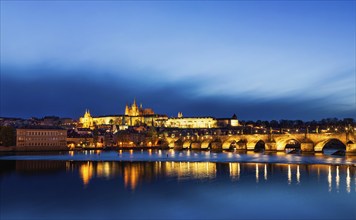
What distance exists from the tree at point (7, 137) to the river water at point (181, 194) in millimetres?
41263

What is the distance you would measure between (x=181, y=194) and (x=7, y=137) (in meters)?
58.8

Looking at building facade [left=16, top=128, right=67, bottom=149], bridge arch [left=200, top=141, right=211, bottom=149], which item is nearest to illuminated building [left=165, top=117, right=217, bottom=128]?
bridge arch [left=200, top=141, right=211, bottom=149]

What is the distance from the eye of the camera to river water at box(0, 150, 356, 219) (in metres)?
19.0

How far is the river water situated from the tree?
135 feet

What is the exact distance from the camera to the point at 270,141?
68062 mm

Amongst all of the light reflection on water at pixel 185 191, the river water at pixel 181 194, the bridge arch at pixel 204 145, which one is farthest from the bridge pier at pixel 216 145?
the river water at pixel 181 194

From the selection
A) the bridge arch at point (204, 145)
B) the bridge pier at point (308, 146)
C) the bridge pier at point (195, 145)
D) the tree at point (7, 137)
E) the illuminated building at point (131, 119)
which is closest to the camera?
the bridge pier at point (308, 146)

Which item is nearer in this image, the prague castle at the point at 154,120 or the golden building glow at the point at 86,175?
the golden building glow at the point at 86,175

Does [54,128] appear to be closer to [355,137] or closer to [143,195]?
[355,137]

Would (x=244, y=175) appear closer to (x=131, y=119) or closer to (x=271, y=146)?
(x=271, y=146)

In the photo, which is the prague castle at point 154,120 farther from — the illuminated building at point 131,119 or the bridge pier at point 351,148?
the bridge pier at point 351,148

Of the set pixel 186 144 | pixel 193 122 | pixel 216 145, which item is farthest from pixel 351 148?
pixel 193 122

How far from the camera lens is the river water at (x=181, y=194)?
19.0 metres

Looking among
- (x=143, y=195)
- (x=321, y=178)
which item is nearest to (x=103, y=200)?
(x=143, y=195)
